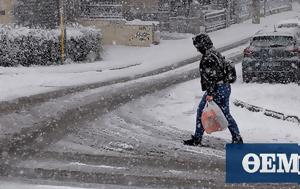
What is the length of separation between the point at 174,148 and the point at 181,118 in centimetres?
241

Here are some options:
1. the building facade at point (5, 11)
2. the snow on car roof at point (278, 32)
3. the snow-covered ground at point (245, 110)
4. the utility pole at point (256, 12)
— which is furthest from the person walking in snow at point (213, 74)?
the utility pole at point (256, 12)

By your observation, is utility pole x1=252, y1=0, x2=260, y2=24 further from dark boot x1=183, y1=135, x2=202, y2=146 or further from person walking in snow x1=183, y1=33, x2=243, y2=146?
person walking in snow x1=183, y1=33, x2=243, y2=146

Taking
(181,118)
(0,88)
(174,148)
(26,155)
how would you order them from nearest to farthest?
1. (26,155)
2. (174,148)
3. (181,118)
4. (0,88)

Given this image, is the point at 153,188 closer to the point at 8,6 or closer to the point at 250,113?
the point at 250,113

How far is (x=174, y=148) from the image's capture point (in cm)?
956

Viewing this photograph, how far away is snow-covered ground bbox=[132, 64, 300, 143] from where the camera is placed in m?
10.4

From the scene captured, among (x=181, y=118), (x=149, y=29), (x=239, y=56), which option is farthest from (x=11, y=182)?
(x=149, y=29)

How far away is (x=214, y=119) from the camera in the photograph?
904 centimetres

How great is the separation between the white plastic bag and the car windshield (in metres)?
7.06

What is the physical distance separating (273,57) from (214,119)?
22.8ft

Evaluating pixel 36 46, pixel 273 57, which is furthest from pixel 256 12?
pixel 273 57

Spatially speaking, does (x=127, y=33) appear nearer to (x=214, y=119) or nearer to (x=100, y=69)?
(x=100, y=69)

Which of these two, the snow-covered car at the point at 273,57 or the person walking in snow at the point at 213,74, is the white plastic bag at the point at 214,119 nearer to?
the person walking in snow at the point at 213,74

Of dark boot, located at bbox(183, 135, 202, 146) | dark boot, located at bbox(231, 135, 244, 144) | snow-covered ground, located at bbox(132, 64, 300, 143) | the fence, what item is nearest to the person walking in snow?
dark boot, located at bbox(231, 135, 244, 144)
